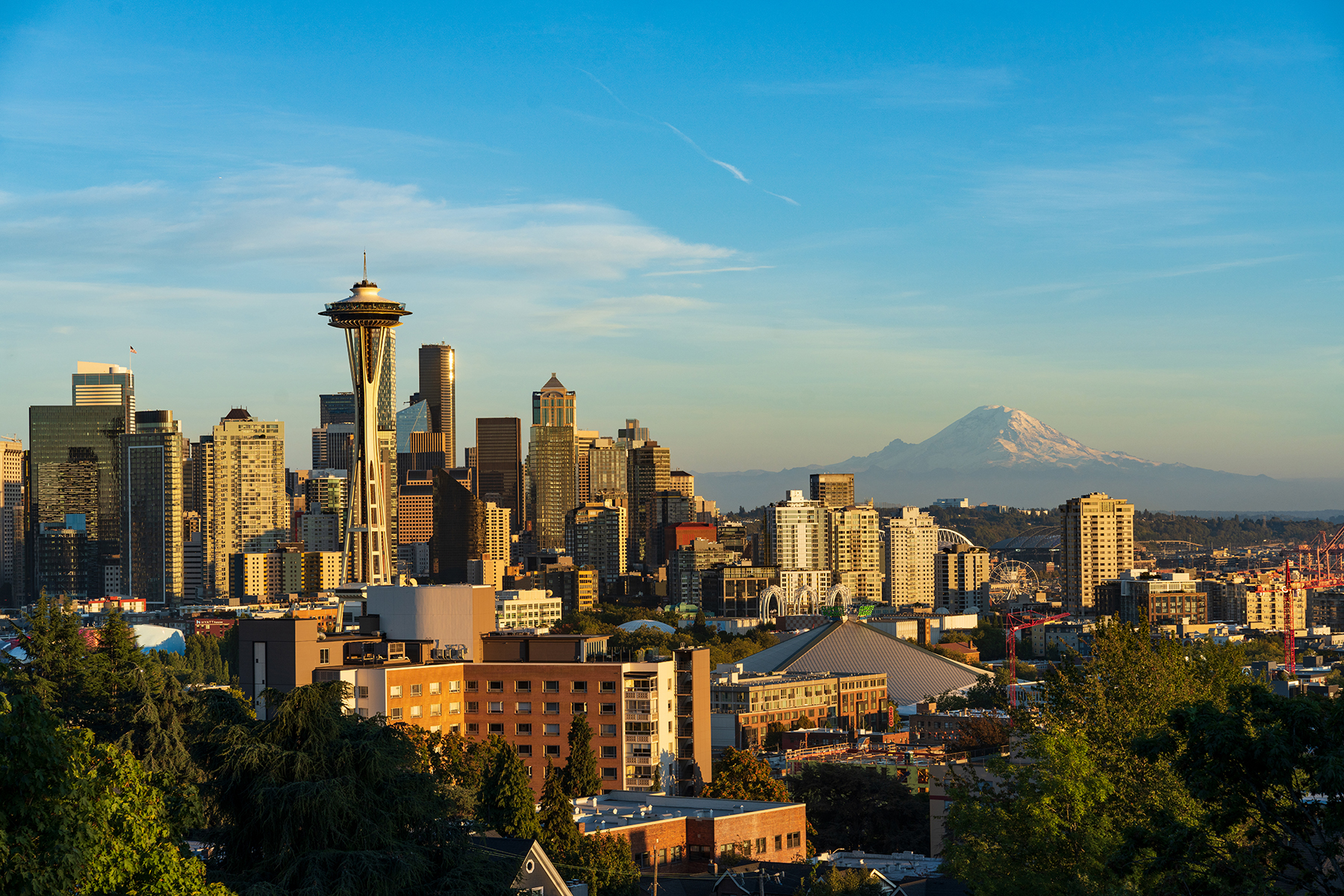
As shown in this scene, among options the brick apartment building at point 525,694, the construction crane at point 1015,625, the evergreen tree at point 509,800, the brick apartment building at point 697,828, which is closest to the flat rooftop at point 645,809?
the brick apartment building at point 697,828

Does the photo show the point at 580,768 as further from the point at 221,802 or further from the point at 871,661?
the point at 871,661

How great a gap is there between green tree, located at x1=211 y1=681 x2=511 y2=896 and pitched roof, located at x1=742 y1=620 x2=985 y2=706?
121648mm

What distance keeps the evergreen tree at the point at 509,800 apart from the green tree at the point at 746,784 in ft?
62.6

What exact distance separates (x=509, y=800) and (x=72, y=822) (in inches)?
1254

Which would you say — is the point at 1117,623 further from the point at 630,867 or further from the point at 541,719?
the point at 541,719

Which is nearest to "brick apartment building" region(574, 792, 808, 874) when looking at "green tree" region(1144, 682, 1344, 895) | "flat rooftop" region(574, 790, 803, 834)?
"flat rooftop" region(574, 790, 803, 834)

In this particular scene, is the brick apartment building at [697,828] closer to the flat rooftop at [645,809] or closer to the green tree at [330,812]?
the flat rooftop at [645,809]

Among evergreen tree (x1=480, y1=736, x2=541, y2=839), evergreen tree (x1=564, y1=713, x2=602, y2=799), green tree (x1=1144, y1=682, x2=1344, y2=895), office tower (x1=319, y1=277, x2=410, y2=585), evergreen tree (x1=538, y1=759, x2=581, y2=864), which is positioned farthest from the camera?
office tower (x1=319, y1=277, x2=410, y2=585)

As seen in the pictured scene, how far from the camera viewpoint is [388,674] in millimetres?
69688

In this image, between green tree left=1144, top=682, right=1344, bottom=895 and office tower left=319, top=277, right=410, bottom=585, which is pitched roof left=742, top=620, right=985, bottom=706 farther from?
green tree left=1144, top=682, right=1344, bottom=895

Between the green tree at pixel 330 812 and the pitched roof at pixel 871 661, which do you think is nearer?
the green tree at pixel 330 812

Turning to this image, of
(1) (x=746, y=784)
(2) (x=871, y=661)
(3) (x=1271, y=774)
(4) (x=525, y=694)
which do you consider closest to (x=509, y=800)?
(1) (x=746, y=784)

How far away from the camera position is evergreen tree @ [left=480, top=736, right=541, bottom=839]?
4500 cm

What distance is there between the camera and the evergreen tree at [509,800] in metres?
45.0
